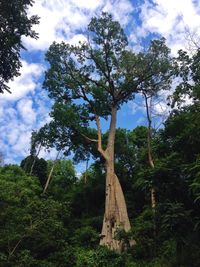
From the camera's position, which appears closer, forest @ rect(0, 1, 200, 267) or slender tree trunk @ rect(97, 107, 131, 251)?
forest @ rect(0, 1, 200, 267)

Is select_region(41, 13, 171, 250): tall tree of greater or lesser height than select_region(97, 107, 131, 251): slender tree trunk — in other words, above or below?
above

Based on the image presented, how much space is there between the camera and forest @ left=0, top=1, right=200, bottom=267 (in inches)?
513

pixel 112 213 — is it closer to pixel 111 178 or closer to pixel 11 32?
pixel 111 178

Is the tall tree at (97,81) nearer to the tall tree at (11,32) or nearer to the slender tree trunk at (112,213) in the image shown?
the slender tree trunk at (112,213)

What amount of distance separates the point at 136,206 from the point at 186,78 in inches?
601

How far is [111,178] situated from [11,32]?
14.0m

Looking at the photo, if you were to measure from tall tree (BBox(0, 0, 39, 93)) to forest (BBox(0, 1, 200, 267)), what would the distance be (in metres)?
0.05

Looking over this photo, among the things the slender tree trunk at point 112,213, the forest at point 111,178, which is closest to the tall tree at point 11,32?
the forest at point 111,178

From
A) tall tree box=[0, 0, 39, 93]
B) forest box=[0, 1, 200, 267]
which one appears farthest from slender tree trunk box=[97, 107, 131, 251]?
tall tree box=[0, 0, 39, 93]

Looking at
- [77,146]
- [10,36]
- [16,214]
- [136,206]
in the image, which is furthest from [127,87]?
[10,36]

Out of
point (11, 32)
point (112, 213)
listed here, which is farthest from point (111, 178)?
point (11, 32)

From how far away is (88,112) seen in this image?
2877 centimetres

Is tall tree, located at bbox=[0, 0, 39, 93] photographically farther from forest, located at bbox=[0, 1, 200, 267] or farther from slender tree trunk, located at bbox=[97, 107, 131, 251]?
slender tree trunk, located at bbox=[97, 107, 131, 251]

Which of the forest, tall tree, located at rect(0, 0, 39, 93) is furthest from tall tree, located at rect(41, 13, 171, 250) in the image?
tall tree, located at rect(0, 0, 39, 93)
